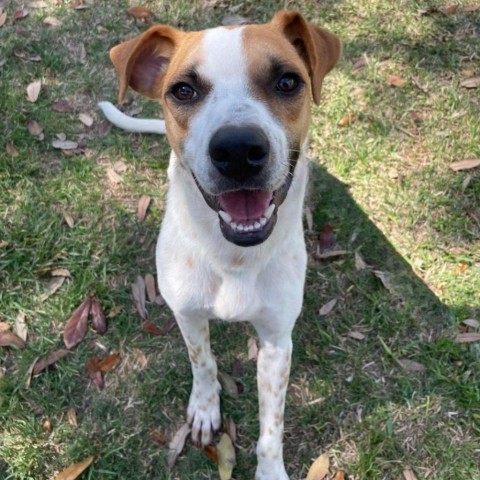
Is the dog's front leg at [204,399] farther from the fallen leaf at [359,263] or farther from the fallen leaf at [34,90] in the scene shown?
the fallen leaf at [34,90]

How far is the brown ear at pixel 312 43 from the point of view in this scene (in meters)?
2.82

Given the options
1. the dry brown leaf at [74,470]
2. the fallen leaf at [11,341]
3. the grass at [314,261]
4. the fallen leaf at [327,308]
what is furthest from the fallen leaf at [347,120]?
the dry brown leaf at [74,470]

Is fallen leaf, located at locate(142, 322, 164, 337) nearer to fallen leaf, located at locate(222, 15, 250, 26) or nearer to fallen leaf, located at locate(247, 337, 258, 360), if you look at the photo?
fallen leaf, located at locate(247, 337, 258, 360)

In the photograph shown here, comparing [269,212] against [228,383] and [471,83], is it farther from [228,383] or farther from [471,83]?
[471,83]

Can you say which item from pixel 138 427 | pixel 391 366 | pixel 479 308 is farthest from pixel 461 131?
pixel 138 427

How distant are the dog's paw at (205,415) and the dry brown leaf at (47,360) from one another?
0.99m

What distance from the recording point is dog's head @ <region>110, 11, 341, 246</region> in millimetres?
2336

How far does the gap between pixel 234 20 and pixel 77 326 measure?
130 inches

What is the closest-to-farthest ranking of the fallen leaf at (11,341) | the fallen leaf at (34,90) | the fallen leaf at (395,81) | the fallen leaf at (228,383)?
the fallen leaf at (228,383)
the fallen leaf at (11,341)
the fallen leaf at (34,90)
the fallen leaf at (395,81)

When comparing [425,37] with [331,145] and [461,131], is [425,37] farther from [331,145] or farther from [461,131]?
[331,145]

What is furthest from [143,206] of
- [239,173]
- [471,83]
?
[471,83]

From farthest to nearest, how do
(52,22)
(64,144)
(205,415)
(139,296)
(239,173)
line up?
(52,22), (64,144), (139,296), (205,415), (239,173)

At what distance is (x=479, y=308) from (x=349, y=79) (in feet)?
7.75

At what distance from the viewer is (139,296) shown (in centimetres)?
421
